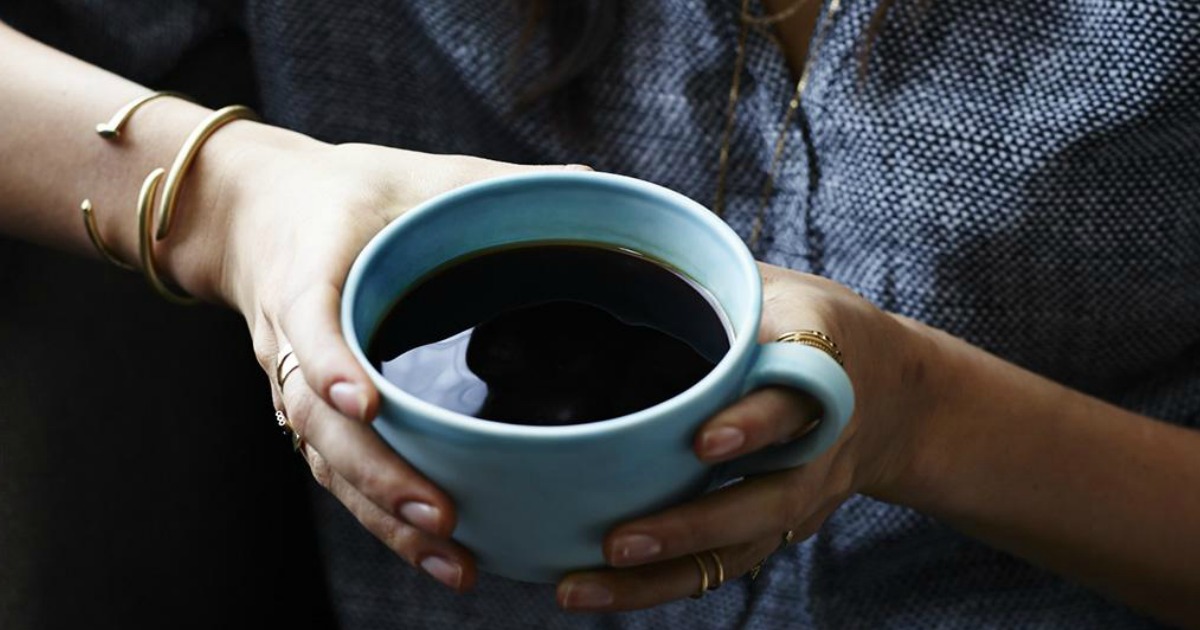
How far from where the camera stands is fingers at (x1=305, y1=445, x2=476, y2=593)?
521 millimetres

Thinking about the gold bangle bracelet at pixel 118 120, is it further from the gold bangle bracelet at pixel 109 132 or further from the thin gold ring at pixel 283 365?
the thin gold ring at pixel 283 365

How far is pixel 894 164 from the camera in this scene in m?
0.86

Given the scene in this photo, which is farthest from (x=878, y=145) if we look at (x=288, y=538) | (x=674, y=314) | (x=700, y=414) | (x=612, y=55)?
(x=288, y=538)

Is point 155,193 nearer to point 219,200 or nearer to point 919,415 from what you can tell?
point 219,200

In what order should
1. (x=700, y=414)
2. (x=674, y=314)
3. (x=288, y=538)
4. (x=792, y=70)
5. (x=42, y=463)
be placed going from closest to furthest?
(x=700, y=414), (x=674, y=314), (x=42, y=463), (x=792, y=70), (x=288, y=538)

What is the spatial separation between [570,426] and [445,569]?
0.13m

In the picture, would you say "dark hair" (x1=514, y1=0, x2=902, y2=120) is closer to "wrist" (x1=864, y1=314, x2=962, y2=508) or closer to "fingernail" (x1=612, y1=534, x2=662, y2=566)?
"wrist" (x1=864, y1=314, x2=962, y2=508)

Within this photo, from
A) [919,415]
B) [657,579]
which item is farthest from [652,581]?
[919,415]

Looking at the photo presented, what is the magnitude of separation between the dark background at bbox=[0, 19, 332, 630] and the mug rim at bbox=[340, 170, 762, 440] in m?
0.42

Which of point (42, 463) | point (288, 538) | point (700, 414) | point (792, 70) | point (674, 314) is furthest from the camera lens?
point (288, 538)

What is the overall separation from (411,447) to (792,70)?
0.58 m

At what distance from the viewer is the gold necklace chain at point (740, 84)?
0.88m

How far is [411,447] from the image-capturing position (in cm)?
46

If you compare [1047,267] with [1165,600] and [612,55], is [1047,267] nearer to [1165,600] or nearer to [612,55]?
[1165,600]
